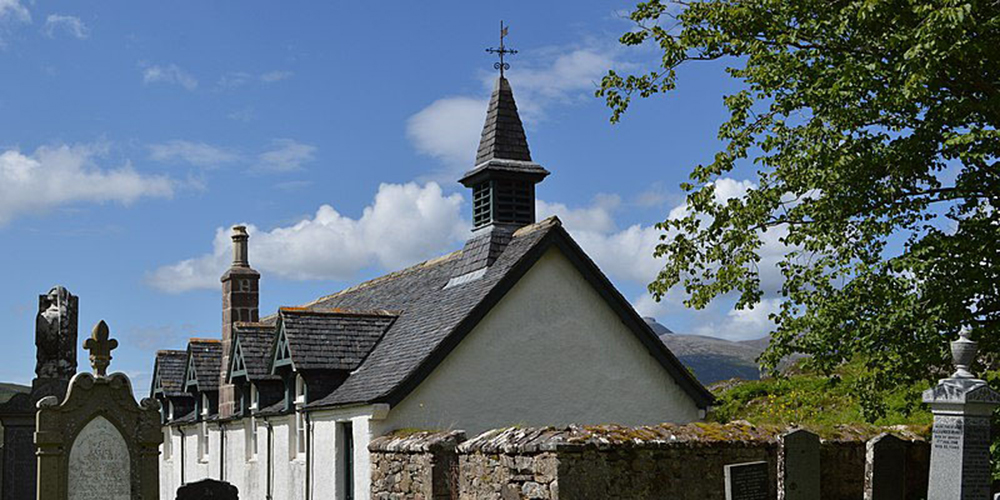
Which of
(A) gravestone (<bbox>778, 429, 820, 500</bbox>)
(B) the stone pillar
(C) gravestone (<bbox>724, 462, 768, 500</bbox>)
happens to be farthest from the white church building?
(C) gravestone (<bbox>724, 462, 768, 500</bbox>)

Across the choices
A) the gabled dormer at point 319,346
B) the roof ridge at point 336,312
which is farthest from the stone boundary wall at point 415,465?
the roof ridge at point 336,312

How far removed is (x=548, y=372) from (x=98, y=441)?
1023 centimetres

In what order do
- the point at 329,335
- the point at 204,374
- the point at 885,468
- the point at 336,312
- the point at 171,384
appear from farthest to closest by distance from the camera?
the point at 171,384 < the point at 204,374 < the point at 336,312 < the point at 329,335 < the point at 885,468

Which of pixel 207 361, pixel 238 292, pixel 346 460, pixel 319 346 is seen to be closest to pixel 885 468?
pixel 346 460

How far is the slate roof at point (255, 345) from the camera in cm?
2867

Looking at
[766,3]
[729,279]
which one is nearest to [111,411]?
[729,279]

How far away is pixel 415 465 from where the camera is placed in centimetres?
1948

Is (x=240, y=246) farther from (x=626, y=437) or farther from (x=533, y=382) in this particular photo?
(x=626, y=437)

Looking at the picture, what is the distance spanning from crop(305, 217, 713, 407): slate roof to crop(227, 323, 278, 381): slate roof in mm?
4242

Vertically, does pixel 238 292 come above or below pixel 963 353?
above

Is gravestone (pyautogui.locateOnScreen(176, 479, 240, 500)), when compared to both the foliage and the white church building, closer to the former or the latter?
the white church building

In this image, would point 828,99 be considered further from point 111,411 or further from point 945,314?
point 111,411

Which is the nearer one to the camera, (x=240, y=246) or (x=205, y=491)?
(x=205, y=491)

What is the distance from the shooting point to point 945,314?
17.4m
